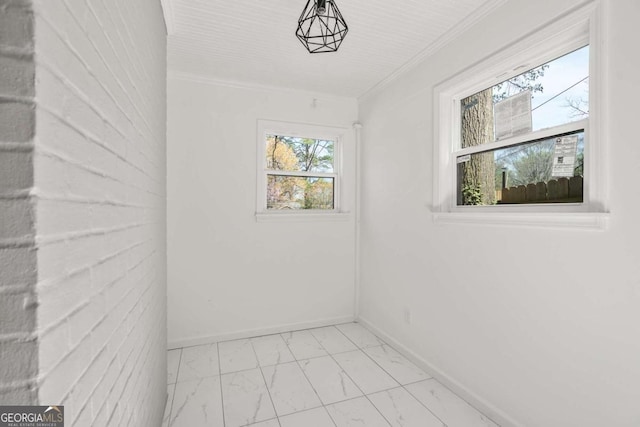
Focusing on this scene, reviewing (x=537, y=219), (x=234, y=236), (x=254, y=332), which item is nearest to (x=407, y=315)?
(x=537, y=219)

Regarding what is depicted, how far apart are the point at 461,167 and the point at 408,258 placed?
888 millimetres

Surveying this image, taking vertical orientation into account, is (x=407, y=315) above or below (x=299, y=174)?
below

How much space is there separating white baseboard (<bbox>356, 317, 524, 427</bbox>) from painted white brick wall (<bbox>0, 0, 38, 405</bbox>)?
89.0 inches

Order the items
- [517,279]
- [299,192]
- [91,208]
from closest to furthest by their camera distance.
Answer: [91,208], [517,279], [299,192]

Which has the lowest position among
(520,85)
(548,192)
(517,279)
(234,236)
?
(517,279)

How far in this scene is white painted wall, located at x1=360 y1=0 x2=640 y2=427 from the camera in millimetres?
1304

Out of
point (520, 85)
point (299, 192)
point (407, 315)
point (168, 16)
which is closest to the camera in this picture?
point (520, 85)

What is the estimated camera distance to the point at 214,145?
295 centimetres

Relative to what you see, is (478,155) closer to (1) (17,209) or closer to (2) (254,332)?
(1) (17,209)

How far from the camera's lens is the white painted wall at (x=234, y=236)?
9.35ft

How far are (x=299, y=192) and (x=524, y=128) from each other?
85.0 inches

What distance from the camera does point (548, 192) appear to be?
1692 mm

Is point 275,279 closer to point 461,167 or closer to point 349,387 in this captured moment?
point 349,387

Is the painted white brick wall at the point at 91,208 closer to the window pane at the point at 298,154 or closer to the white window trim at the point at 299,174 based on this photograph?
the white window trim at the point at 299,174
